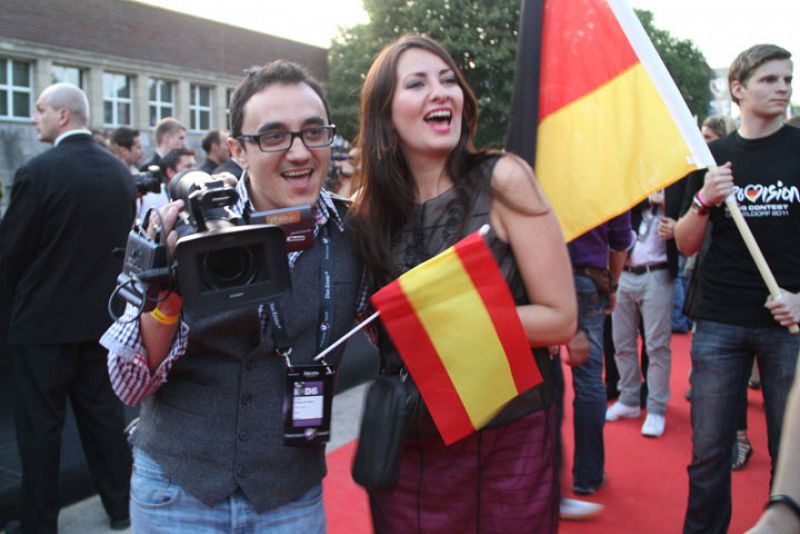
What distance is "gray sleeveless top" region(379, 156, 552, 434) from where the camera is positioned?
2.04 meters

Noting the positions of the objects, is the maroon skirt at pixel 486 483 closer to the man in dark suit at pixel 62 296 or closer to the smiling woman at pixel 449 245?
the smiling woman at pixel 449 245

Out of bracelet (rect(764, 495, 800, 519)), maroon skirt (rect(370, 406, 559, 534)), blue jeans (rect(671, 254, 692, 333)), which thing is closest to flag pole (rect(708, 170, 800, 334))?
maroon skirt (rect(370, 406, 559, 534))

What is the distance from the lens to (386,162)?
2223mm

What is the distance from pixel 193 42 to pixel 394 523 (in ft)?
109

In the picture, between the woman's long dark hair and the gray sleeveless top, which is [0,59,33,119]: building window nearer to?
the woman's long dark hair

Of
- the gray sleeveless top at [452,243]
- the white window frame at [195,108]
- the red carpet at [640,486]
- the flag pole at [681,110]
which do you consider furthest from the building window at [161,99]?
the gray sleeveless top at [452,243]

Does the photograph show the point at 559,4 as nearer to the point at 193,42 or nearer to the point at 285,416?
the point at 285,416

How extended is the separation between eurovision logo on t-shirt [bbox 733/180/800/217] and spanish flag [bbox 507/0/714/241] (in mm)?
388

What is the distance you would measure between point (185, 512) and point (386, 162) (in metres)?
1.08

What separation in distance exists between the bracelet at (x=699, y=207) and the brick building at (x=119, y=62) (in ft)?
78.3

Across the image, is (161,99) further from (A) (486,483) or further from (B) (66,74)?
(A) (486,483)

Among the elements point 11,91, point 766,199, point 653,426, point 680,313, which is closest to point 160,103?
point 11,91

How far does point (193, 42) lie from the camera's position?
107 feet

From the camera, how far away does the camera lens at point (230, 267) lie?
1600mm
